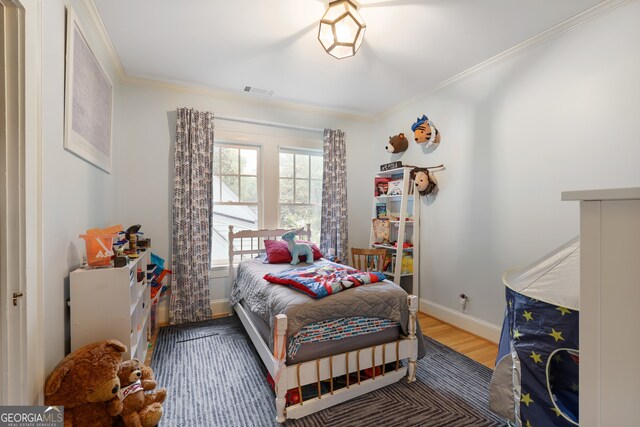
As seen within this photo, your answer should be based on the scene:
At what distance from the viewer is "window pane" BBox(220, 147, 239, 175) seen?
3.52 m

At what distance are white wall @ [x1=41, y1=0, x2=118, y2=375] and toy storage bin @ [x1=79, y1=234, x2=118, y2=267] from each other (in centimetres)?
10

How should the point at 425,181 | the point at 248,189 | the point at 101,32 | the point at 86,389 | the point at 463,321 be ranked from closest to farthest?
the point at 86,389 → the point at 101,32 → the point at 463,321 → the point at 425,181 → the point at 248,189

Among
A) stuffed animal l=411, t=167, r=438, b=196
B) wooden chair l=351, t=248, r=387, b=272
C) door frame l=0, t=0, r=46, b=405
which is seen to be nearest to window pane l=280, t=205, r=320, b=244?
wooden chair l=351, t=248, r=387, b=272

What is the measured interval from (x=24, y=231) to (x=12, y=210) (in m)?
0.09

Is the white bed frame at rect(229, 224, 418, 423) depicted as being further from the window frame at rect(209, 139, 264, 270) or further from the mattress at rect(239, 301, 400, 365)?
the window frame at rect(209, 139, 264, 270)

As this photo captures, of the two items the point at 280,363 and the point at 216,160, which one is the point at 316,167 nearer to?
the point at 216,160

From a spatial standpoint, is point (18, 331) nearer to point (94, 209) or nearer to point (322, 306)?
point (94, 209)

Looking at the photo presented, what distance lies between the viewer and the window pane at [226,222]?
3.53m

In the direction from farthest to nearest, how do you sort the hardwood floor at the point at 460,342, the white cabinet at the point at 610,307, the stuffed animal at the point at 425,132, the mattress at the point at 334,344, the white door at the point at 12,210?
the stuffed animal at the point at 425,132, the hardwood floor at the point at 460,342, the mattress at the point at 334,344, the white door at the point at 12,210, the white cabinet at the point at 610,307

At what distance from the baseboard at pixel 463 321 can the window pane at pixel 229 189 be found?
8.70ft

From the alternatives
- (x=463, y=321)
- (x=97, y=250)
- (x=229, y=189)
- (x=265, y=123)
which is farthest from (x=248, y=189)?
(x=463, y=321)

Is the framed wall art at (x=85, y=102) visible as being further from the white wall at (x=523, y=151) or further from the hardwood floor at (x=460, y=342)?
the white wall at (x=523, y=151)

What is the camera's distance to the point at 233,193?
11.8 feet

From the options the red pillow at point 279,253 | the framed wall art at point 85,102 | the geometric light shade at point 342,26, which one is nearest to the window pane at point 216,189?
the red pillow at point 279,253
